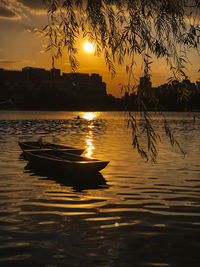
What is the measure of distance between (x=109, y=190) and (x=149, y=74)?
9884mm

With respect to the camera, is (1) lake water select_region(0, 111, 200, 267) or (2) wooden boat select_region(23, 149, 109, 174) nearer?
(1) lake water select_region(0, 111, 200, 267)

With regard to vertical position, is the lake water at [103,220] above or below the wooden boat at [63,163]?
below

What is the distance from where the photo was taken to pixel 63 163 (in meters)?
20.1

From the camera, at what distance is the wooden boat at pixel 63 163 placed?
64.0 ft

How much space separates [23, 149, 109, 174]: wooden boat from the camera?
19.5 metres

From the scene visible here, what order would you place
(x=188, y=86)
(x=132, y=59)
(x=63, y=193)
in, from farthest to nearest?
(x=63, y=193)
(x=188, y=86)
(x=132, y=59)

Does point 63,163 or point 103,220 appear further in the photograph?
point 63,163

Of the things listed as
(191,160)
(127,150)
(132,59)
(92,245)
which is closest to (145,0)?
(132,59)

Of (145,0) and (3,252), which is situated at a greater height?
(145,0)

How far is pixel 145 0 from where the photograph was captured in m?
8.38

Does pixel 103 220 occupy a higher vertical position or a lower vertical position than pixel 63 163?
lower

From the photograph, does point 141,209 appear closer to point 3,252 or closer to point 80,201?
point 80,201

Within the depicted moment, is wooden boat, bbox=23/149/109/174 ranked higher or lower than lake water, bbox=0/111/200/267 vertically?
higher

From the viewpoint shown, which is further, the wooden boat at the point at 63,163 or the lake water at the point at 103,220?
the wooden boat at the point at 63,163
